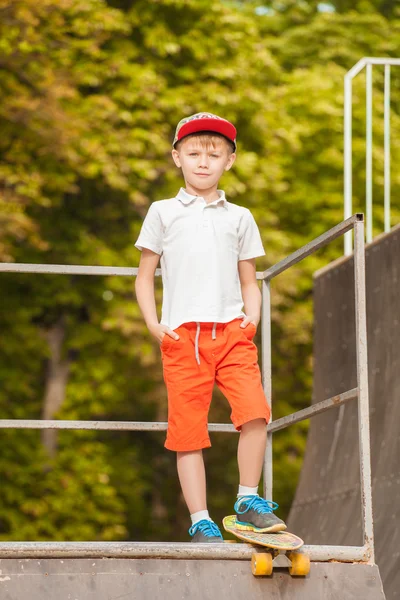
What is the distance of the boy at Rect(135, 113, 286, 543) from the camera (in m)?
3.83

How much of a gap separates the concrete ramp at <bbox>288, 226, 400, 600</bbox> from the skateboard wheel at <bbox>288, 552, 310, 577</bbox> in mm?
2200

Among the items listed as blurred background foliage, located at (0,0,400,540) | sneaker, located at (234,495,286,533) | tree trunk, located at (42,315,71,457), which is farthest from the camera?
tree trunk, located at (42,315,71,457)

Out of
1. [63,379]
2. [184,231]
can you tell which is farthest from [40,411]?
[184,231]

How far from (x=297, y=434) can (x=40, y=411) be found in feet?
14.8

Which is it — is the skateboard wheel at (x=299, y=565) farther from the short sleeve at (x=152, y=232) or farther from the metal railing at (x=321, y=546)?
the short sleeve at (x=152, y=232)

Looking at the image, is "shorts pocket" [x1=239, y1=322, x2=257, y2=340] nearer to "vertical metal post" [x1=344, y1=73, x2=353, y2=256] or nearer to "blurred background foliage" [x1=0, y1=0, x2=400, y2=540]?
"vertical metal post" [x1=344, y1=73, x2=353, y2=256]

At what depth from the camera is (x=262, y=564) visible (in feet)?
11.0

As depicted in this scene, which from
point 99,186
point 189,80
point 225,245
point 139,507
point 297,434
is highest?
point 189,80

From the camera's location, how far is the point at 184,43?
17.0m

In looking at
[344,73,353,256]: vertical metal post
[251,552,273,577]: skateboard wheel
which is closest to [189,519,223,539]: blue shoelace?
[251,552,273,577]: skateboard wheel

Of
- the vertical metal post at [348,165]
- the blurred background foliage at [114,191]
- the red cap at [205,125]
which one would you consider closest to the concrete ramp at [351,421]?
the vertical metal post at [348,165]

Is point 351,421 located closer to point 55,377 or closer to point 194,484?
point 194,484

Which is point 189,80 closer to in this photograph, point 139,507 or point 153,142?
point 153,142

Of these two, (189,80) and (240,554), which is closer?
(240,554)
